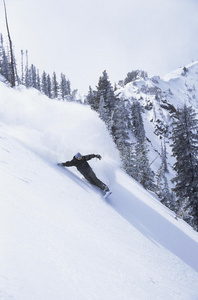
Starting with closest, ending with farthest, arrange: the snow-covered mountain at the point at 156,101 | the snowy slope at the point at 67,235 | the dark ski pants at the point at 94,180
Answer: the snowy slope at the point at 67,235, the dark ski pants at the point at 94,180, the snow-covered mountain at the point at 156,101

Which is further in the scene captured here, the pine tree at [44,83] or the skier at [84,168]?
the pine tree at [44,83]

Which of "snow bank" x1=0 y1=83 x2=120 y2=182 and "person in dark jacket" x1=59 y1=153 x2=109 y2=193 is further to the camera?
"snow bank" x1=0 y1=83 x2=120 y2=182

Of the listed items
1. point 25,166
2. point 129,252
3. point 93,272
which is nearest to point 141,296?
→ point 93,272

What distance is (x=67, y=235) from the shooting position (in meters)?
3.01

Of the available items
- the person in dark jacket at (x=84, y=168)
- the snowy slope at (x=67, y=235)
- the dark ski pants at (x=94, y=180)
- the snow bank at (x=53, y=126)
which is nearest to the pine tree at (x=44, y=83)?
the snow bank at (x=53, y=126)

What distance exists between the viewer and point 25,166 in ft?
16.7

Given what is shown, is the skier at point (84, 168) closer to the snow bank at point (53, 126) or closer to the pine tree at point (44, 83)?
the snow bank at point (53, 126)

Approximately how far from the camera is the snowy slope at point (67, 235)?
1924 millimetres

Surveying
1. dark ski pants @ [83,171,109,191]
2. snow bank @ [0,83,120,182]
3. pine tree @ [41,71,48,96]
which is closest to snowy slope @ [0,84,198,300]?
snow bank @ [0,83,120,182]

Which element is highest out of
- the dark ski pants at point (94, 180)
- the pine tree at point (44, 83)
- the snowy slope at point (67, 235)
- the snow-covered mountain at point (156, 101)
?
the snow-covered mountain at point (156, 101)

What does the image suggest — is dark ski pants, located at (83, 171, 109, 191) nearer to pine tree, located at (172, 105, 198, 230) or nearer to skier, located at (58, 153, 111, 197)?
skier, located at (58, 153, 111, 197)

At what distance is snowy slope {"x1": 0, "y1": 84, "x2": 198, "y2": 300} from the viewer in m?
1.92

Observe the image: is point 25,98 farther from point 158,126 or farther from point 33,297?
point 158,126

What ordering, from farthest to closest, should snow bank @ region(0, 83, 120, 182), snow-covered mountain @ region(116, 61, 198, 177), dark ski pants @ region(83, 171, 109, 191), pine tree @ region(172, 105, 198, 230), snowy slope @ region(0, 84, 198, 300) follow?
1. snow-covered mountain @ region(116, 61, 198, 177)
2. pine tree @ region(172, 105, 198, 230)
3. snow bank @ region(0, 83, 120, 182)
4. dark ski pants @ region(83, 171, 109, 191)
5. snowy slope @ region(0, 84, 198, 300)
